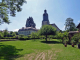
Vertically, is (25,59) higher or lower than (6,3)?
lower

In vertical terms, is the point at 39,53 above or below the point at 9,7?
below

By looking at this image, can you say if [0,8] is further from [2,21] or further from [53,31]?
[53,31]

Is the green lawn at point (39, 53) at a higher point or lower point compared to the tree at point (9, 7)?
lower

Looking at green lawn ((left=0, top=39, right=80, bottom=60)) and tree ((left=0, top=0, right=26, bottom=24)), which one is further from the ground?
tree ((left=0, top=0, right=26, bottom=24))

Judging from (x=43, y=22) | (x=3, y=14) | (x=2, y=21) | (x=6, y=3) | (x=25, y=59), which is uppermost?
(x=43, y=22)

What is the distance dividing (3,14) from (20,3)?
4.29 m

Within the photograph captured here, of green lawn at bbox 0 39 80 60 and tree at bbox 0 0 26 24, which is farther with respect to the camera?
tree at bbox 0 0 26 24

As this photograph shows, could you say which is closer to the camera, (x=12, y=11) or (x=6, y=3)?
(x=6, y=3)

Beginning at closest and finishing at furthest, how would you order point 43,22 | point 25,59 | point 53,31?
point 25,59
point 53,31
point 43,22

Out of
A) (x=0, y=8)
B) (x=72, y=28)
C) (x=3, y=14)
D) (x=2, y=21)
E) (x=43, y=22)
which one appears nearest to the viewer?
(x=0, y=8)

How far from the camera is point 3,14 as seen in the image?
1642 centimetres

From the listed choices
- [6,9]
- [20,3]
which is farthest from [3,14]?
[20,3]

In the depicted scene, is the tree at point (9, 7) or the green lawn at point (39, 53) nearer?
the green lawn at point (39, 53)

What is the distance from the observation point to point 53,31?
27.6 metres
